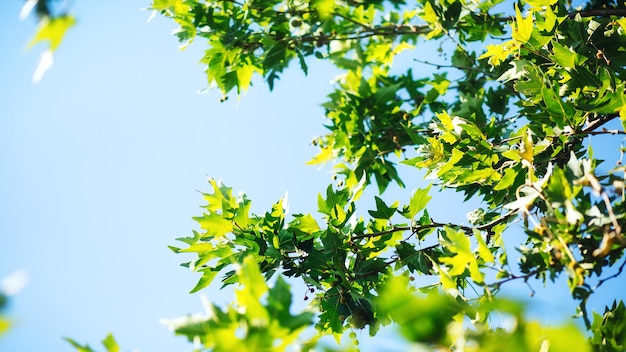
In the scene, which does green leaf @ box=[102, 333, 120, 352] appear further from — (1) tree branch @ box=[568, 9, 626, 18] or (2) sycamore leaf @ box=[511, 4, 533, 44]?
(1) tree branch @ box=[568, 9, 626, 18]

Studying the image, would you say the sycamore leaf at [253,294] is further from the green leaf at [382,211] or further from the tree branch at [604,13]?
the tree branch at [604,13]

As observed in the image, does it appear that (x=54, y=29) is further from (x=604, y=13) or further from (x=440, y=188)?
(x=604, y=13)

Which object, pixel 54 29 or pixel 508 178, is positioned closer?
pixel 54 29

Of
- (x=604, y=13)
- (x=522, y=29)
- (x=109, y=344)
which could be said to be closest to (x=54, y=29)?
(x=109, y=344)

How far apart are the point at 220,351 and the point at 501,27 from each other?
340 centimetres

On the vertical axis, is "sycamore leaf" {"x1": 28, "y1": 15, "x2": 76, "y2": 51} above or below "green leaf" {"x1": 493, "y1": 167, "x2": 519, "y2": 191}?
above

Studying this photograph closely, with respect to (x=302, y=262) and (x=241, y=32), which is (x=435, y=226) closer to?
(x=302, y=262)

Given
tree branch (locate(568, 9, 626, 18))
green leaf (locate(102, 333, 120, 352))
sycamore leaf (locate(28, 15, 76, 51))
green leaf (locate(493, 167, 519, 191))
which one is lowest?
green leaf (locate(102, 333, 120, 352))

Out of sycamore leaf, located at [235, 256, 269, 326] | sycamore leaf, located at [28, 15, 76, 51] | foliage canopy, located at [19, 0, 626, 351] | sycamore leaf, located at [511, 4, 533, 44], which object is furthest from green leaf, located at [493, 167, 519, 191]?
sycamore leaf, located at [28, 15, 76, 51]

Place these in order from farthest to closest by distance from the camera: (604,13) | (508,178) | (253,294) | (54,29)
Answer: (604,13) < (508,178) < (253,294) < (54,29)

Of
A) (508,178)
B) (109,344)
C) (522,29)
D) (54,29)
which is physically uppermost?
(522,29)

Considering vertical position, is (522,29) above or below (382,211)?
above

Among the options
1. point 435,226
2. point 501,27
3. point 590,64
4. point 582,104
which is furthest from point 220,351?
point 501,27

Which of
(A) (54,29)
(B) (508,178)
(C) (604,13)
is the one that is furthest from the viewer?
(C) (604,13)
